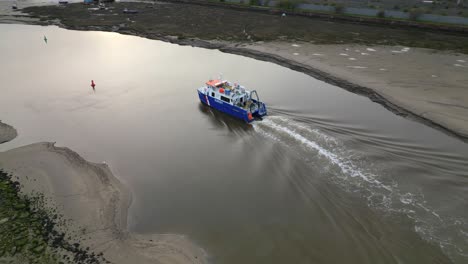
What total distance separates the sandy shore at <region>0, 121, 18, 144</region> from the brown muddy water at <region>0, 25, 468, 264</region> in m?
0.70

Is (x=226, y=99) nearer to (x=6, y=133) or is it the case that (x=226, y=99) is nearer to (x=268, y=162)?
(x=268, y=162)

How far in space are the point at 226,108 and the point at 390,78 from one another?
20.7 m

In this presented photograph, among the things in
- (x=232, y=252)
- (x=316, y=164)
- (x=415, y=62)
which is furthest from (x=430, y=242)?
(x=415, y=62)

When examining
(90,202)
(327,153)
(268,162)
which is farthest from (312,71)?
(90,202)

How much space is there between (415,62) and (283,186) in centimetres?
3173

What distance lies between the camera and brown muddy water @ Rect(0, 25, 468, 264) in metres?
15.9

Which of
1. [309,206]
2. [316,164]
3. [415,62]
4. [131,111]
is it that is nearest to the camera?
[309,206]

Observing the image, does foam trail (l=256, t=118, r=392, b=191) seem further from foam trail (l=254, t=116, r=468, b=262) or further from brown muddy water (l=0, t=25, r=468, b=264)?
brown muddy water (l=0, t=25, r=468, b=264)

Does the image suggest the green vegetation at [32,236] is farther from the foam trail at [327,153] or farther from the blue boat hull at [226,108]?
the blue boat hull at [226,108]

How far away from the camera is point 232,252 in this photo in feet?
50.6

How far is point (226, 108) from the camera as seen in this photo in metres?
28.7

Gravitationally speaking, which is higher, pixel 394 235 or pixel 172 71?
pixel 172 71

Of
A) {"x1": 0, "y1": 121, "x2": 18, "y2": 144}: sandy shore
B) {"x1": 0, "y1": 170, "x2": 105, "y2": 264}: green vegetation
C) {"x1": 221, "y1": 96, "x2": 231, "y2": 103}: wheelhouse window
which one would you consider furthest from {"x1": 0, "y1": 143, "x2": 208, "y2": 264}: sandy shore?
{"x1": 221, "y1": 96, "x2": 231, "y2": 103}: wheelhouse window

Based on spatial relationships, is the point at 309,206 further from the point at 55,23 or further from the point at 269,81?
the point at 55,23
